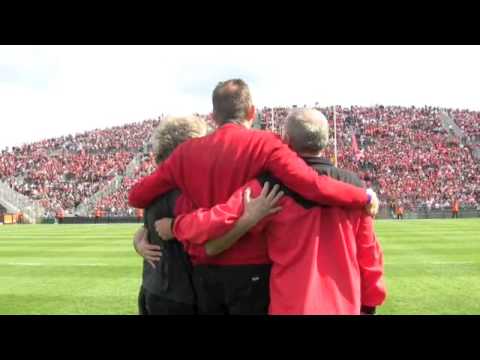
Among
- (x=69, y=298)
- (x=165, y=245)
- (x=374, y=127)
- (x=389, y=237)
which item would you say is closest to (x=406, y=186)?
(x=374, y=127)

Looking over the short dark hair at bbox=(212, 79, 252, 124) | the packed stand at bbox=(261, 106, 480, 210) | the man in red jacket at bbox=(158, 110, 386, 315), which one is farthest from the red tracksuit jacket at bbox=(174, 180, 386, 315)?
the packed stand at bbox=(261, 106, 480, 210)

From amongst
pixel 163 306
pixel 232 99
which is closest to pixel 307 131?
pixel 232 99

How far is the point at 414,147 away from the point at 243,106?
53.3 m

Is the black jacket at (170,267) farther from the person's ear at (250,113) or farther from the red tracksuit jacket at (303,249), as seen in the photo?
the person's ear at (250,113)

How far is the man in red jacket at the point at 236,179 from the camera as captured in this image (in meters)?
2.96

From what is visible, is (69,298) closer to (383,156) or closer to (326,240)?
(326,240)

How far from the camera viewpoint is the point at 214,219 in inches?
116

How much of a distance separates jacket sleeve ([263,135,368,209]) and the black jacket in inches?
28.1

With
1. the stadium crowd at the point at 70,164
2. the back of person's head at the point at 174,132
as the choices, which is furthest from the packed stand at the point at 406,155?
the back of person's head at the point at 174,132

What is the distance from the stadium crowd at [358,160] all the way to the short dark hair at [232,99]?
3723 centimetres

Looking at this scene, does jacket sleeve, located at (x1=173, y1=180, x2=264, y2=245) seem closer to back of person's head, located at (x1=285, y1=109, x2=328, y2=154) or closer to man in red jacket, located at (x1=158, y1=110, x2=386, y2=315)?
man in red jacket, located at (x1=158, y1=110, x2=386, y2=315)

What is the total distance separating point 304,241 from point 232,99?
33.0 inches

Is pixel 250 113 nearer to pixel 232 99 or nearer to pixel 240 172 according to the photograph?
pixel 232 99

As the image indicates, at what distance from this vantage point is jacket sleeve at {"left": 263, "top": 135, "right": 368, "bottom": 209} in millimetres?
2922
